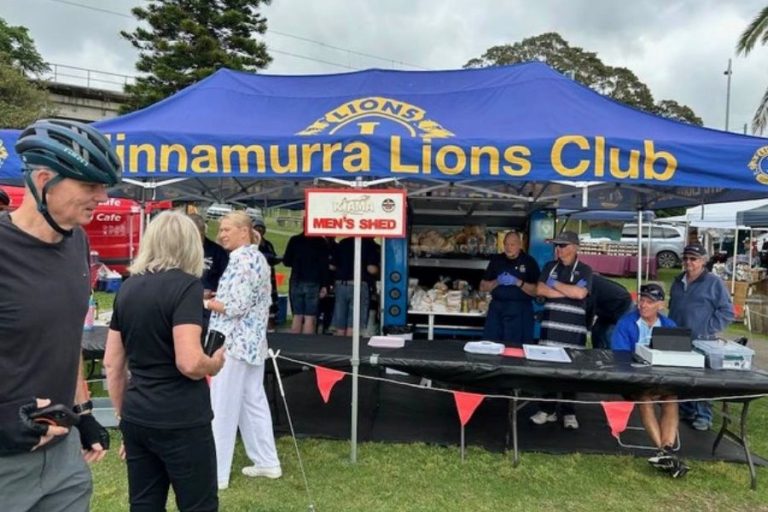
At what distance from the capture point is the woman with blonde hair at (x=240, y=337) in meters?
3.49

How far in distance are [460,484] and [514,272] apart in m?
2.27

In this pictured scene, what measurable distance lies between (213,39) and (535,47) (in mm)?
19457

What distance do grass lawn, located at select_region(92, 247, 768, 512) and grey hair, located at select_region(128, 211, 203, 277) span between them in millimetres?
1795

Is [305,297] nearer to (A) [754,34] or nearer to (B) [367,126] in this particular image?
(B) [367,126]

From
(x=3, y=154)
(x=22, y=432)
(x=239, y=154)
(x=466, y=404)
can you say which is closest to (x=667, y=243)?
(x=466, y=404)

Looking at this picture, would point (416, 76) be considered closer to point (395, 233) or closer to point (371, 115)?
point (371, 115)

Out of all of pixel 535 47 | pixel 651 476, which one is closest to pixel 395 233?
pixel 651 476

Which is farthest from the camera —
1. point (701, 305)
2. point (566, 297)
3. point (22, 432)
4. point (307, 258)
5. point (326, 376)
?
point (307, 258)

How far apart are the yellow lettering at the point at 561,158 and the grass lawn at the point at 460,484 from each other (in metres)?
2.04

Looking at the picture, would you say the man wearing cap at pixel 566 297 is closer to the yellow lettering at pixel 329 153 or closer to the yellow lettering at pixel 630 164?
the yellow lettering at pixel 630 164

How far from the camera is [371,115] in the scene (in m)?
4.91

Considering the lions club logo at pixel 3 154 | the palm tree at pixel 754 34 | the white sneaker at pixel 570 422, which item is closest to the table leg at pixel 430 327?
the white sneaker at pixel 570 422

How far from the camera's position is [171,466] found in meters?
2.27

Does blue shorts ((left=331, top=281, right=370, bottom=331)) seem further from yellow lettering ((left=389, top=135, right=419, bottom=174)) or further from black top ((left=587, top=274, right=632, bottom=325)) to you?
yellow lettering ((left=389, top=135, right=419, bottom=174))
